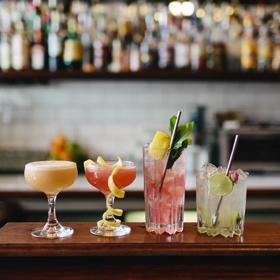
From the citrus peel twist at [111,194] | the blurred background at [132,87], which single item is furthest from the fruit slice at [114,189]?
the blurred background at [132,87]

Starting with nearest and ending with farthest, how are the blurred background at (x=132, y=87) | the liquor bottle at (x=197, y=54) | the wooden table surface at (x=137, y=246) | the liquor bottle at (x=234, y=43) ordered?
the wooden table surface at (x=137, y=246)
the blurred background at (x=132, y=87)
the liquor bottle at (x=197, y=54)
the liquor bottle at (x=234, y=43)

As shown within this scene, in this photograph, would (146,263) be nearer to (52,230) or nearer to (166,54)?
(52,230)

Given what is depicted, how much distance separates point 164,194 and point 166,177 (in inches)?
1.9

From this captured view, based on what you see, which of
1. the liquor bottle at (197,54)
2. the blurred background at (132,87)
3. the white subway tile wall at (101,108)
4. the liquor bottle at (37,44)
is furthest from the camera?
the white subway tile wall at (101,108)

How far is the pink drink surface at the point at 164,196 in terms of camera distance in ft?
4.97

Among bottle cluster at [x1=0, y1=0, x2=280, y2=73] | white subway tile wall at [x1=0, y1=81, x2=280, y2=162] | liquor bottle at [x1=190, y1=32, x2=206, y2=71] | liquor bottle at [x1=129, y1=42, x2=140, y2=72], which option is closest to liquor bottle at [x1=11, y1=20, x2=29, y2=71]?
bottle cluster at [x1=0, y1=0, x2=280, y2=73]

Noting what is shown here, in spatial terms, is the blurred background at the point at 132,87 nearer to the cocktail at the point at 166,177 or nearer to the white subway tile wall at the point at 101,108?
the white subway tile wall at the point at 101,108

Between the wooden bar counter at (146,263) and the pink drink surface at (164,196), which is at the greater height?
the pink drink surface at (164,196)

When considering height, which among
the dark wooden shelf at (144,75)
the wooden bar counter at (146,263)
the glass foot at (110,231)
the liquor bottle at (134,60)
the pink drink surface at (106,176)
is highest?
the liquor bottle at (134,60)

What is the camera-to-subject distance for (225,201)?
1.50 m

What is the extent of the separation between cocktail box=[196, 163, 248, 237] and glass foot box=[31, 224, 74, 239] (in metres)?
0.38

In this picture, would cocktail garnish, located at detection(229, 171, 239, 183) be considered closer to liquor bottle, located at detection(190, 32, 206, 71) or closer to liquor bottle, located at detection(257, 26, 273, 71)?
liquor bottle, located at detection(190, 32, 206, 71)

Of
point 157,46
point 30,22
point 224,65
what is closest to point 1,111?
point 30,22

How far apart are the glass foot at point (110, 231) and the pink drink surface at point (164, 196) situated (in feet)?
0.28
